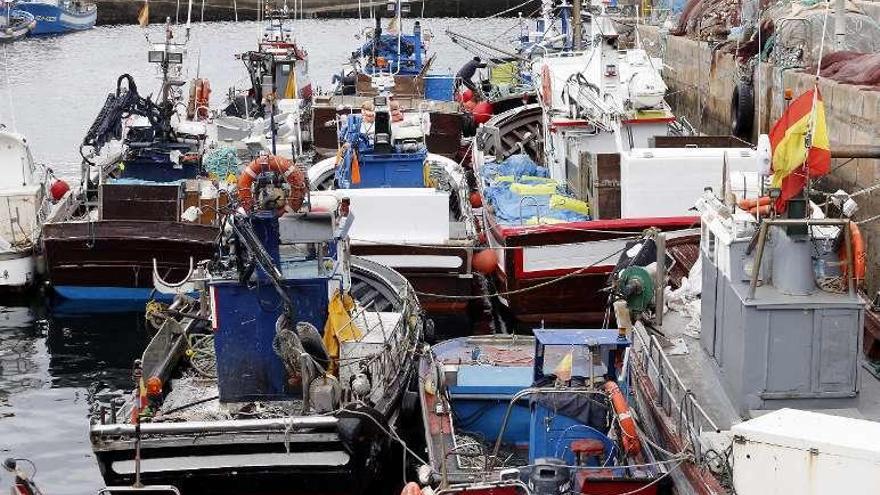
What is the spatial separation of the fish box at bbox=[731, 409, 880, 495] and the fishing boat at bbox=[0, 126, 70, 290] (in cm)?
1628

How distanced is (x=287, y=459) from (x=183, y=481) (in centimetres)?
103

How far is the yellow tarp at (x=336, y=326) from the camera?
1309 centimetres

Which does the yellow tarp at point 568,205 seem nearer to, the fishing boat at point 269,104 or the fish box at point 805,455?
the fishing boat at point 269,104

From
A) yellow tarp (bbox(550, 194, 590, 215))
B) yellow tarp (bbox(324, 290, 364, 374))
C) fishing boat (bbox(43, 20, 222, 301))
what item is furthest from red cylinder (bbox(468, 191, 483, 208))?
yellow tarp (bbox(324, 290, 364, 374))

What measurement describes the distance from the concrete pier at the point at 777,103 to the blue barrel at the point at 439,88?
20.4 feet

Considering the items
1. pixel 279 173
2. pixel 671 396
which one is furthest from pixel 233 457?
pixel 671 396

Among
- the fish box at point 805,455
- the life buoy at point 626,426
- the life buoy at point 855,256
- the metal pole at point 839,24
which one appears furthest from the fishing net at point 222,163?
the fish box at point 805,455

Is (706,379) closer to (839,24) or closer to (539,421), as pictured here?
(539,421)

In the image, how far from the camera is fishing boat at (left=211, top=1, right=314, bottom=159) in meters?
24.5

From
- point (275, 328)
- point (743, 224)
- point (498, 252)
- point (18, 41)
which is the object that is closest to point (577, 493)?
point (743, 224)

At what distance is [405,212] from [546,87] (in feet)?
17.7

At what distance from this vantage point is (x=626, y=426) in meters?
11.7

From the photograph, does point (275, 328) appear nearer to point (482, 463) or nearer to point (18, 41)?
point (482, 463)

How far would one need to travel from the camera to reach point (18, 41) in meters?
72.4
